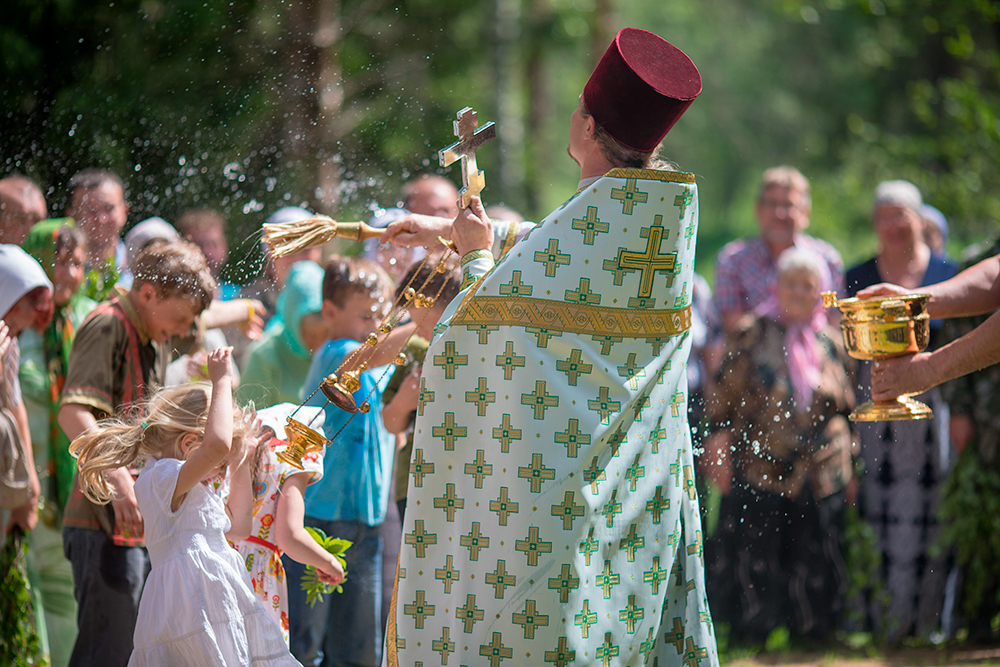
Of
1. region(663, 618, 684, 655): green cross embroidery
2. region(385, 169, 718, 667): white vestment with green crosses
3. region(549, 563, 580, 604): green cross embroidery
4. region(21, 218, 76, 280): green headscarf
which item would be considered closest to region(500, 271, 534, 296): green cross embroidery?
region(385, 169, 718, 667): white vestment with green crosses

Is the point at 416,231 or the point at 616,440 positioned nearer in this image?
the point at 616,440

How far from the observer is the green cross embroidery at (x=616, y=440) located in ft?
10.5

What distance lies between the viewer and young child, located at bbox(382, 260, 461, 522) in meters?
4.20

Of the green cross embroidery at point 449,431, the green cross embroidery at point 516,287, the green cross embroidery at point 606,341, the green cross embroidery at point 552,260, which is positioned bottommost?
the green cross embroidery at point 449,431

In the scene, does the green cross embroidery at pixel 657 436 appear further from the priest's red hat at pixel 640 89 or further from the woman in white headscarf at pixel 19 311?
the woman in white headscarf at pixel 19 311

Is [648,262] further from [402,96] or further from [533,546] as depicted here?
[402,96]

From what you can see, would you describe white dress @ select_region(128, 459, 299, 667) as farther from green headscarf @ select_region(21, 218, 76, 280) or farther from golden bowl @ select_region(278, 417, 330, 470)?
green headscarf @ select_region(21, 218, 76, 280)

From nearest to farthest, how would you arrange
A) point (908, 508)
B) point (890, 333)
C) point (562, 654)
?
point (562, 654) < point (890, 333) < point (908, 508)

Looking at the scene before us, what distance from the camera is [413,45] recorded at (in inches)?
593

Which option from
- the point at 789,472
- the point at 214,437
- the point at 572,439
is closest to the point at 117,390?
the point at 214,437

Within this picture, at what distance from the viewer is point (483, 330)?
10.5 ft

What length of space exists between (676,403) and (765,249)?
13.3 feet

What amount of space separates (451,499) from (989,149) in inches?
270

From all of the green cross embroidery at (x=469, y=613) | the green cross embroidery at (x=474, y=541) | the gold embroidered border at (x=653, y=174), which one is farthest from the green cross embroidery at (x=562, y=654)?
the gold embroidered border at (x=653, y=174)
